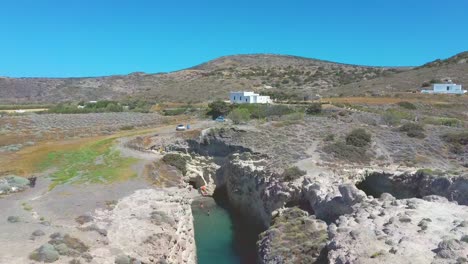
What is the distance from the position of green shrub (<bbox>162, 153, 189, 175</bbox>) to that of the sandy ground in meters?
4.31

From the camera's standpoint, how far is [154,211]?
2580 cm

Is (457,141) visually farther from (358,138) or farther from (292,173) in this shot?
(292,173)

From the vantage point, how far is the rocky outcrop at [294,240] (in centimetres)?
1955

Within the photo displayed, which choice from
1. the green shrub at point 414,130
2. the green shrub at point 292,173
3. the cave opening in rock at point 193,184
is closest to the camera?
the green shrub at point 292,173

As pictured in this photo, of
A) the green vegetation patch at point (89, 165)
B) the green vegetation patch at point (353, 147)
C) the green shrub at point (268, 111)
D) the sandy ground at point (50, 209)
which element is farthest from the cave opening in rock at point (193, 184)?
the green shrub at point (268, 111)

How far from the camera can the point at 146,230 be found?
23.0m

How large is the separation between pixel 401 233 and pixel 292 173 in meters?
14.6

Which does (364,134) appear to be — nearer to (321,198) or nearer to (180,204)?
(321,198)

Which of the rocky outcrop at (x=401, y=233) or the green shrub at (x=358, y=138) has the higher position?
the green shrub at (x=358, y=138)

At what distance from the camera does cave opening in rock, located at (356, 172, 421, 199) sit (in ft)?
99.2

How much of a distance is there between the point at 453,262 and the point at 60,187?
25.6 m

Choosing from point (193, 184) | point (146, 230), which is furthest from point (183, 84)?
point (146, 230)

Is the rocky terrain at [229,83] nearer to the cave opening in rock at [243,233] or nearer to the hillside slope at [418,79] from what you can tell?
the hillside slope at [418,79]

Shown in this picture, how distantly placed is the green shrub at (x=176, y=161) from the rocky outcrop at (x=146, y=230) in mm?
9968
